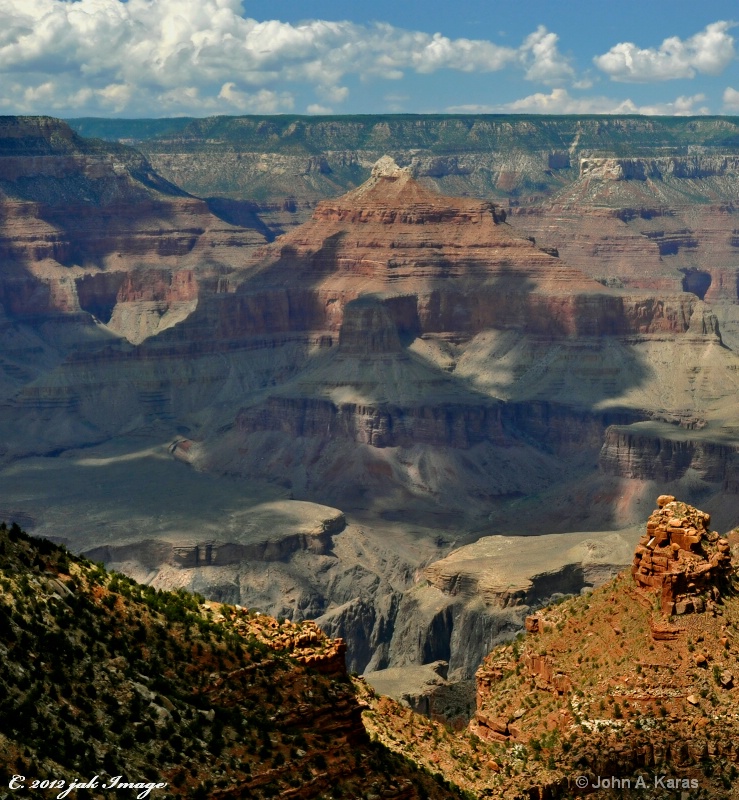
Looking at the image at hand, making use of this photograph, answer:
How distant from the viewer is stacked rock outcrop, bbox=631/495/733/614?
40.6m

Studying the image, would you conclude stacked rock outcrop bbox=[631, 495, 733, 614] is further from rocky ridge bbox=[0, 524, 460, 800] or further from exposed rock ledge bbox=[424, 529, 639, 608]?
exposed rock ledge bbox=[424, 529, 639, 608]

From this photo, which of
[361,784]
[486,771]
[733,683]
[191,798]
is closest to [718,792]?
[733,683]

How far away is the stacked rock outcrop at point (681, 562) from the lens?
1599 inches

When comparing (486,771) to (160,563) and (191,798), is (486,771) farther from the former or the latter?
(160,563)

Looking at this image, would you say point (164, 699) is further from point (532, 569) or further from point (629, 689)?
point (532, 569)

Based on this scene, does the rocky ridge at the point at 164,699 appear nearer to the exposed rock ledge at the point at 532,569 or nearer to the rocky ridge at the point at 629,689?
the rocky ridge at the point at 629,689

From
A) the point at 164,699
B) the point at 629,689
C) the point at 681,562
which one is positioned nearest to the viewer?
the point at 164,699

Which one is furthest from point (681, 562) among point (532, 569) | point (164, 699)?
point (532, 569)

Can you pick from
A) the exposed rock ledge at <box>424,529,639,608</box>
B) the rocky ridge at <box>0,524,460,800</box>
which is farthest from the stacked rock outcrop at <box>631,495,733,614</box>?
the exposed rock ledge at <box>424,529,639,608</box>

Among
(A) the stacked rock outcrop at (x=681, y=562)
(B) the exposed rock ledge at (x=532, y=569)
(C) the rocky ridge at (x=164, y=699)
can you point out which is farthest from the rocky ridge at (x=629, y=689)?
(B) the exposed rock ledge at (x=532, y=569)

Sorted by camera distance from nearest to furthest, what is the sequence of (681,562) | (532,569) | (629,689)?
1. (629,689)
2. (681,562)
3. (532,569)

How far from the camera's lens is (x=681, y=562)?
40.9m

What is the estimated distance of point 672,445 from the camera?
171750mm

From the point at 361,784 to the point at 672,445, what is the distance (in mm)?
142512
